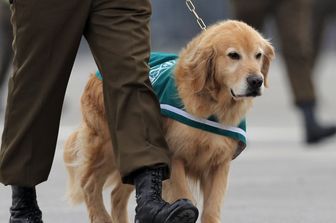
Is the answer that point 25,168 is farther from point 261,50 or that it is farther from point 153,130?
point 261,50

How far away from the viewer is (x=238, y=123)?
17.8 ft

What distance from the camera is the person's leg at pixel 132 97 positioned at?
5.13 m

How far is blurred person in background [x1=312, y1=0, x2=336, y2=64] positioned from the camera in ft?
45.2

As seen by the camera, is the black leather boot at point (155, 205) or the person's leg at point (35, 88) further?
the person's leg at point (35, 88)

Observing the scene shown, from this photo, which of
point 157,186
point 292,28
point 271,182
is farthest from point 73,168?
point 292,28

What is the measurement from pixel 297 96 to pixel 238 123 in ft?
15.0

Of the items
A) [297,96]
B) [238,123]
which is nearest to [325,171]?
[297,96]

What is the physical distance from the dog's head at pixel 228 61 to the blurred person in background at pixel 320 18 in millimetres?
8396

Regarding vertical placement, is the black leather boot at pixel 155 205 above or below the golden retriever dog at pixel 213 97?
below

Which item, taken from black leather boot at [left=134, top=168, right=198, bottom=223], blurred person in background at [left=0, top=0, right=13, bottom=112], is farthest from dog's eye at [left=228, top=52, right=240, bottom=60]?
blurred person in background at [left=0, top=0, right=13, bottom=112]

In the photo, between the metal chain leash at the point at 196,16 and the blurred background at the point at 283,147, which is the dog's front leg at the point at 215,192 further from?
the blurred background at the point at 283,147

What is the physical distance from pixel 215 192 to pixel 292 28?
4559 mm

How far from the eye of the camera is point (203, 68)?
5.33 m

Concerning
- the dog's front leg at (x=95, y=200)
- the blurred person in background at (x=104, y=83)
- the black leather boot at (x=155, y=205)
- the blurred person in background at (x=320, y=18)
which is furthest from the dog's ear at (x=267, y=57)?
the blurred person in background at (x=320, y=18)
